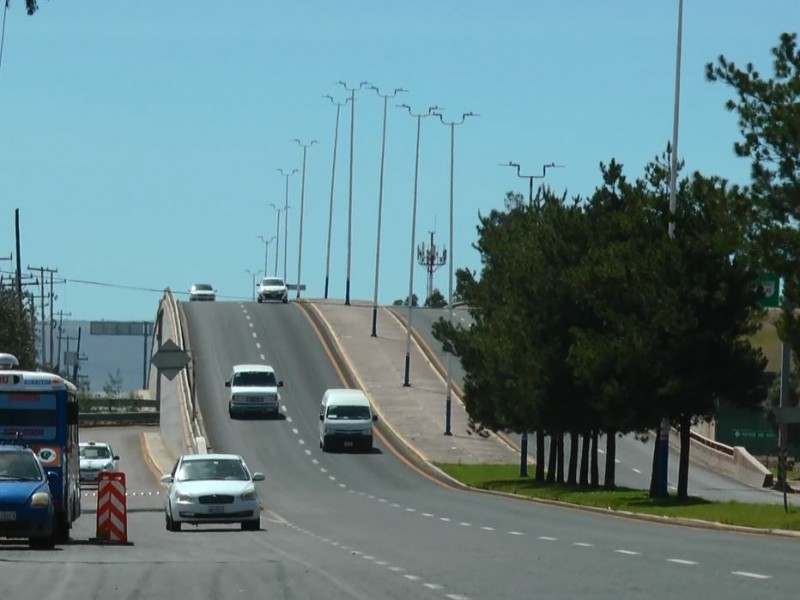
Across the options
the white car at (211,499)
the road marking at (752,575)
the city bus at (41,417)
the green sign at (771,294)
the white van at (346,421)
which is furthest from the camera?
the white van at (346,421)

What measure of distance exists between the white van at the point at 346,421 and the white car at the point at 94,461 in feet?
32.0

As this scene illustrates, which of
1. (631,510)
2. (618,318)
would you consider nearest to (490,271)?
(618,318)

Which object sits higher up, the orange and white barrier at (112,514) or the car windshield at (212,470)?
the car windshield at (212,470)

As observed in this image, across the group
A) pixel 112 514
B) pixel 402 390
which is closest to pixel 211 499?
pixel 112 514

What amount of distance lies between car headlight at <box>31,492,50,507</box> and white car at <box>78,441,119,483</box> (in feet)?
111

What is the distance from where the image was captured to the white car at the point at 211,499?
3341 cm

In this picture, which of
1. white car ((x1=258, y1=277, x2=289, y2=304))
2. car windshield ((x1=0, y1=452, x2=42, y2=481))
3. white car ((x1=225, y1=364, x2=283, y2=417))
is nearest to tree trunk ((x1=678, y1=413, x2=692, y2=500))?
car windshield ((x1=0, y1=452, x2=42, y2=481))

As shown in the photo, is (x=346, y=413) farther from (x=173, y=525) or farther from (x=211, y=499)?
(x=211, y=499)

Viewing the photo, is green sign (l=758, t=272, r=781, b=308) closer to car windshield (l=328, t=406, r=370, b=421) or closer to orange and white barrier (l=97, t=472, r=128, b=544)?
orange and white barrier (l=97, t=472, r=128, b=544)

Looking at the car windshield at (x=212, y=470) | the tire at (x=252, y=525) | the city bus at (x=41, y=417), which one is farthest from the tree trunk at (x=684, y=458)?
the city bus at (x=41, y=417)

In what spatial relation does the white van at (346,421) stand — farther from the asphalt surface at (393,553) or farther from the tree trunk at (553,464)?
the tree trunk at (553,464)

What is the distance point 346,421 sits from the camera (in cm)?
6900

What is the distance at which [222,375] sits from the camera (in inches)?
3354

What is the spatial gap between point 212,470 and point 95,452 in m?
28.5
